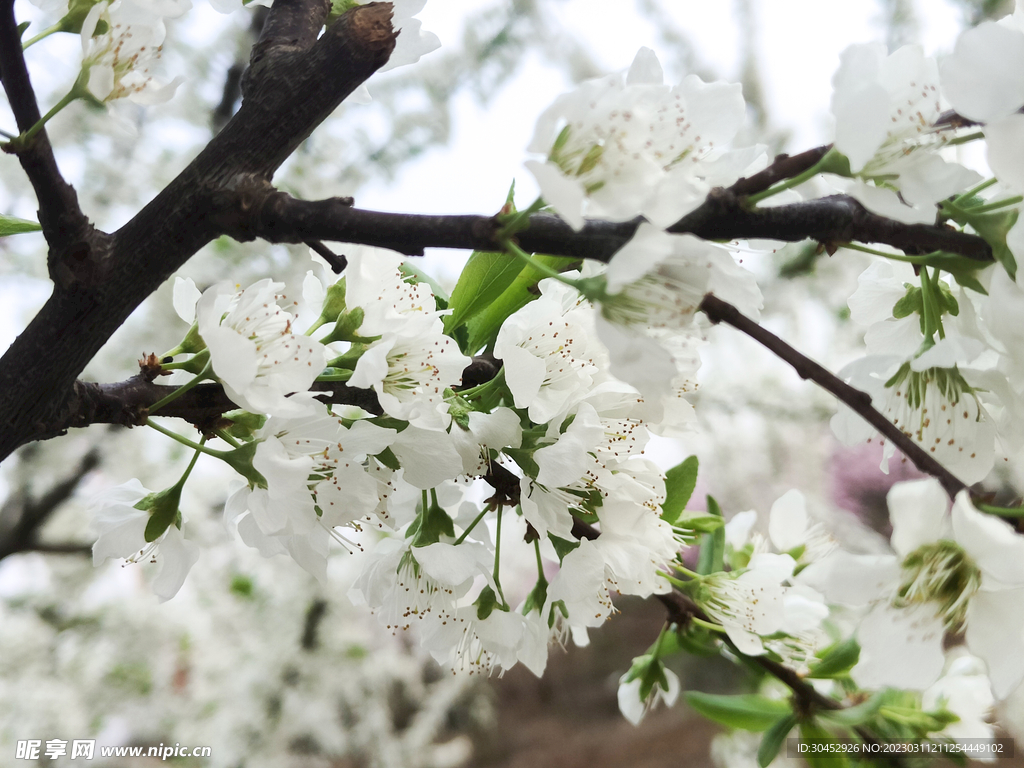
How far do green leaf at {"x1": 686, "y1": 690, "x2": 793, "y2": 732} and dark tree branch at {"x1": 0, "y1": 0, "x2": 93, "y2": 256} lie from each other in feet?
1.69

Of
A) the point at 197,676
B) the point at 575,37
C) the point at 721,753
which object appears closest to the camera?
the point at 721,753

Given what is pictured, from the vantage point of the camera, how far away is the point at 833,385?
0.21m

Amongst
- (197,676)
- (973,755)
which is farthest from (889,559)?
(197,676)

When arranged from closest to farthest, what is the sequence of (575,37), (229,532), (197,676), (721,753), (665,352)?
(665,352) < (229,532) < (721,753) < (197,676) < (575,37)

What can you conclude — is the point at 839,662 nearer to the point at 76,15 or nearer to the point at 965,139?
the point at 965,139

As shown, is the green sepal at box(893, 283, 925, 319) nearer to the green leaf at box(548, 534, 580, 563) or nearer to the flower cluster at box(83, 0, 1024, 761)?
the flower cluster at box(83, 0, 1024, 761)

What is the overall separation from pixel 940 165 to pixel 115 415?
0.33 meters

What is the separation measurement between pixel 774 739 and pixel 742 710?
5 cm

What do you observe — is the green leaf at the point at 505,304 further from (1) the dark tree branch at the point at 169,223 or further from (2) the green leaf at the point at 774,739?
(2) the green leaf at the point at 774,739

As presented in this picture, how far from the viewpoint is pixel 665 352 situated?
20cm

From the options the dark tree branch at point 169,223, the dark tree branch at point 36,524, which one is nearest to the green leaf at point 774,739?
the dark tree branch at point 169,223

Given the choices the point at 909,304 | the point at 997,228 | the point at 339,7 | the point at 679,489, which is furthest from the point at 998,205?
the point at 339,7

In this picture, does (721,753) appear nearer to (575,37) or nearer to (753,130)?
(753,130)

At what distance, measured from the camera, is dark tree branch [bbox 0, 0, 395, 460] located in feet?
0.83
